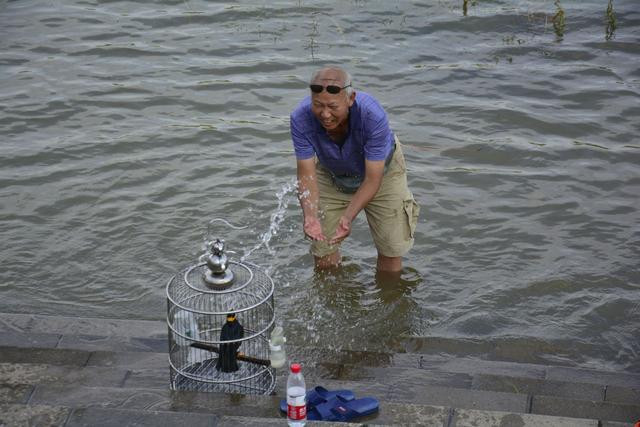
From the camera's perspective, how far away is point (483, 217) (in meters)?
10.1

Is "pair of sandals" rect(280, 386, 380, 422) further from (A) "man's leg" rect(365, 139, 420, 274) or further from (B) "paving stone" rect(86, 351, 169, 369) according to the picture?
(A) "man's leg" rect(365, 139, 420, 274)

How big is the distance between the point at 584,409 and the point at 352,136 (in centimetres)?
272

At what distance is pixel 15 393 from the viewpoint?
5.72 meters

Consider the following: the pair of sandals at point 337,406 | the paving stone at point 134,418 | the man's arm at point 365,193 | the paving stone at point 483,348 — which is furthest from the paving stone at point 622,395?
the paving stone at point 134,418

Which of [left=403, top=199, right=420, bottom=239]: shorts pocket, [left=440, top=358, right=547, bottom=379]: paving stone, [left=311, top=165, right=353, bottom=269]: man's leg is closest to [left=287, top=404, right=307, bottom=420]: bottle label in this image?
[left=440, top=358, right=547, bottom=379]: paving stone

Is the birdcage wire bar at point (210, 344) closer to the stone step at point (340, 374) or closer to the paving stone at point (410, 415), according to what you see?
the stone step at point (340, 374)

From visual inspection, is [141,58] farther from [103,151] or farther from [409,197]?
[409,197]

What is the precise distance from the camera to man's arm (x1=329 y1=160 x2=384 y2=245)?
7.22 m

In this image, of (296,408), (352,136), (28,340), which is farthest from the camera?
(352,136)

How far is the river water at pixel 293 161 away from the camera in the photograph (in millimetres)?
8406

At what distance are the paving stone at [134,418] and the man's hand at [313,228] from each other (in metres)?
2.58

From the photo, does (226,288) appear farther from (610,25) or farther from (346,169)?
(610,25)

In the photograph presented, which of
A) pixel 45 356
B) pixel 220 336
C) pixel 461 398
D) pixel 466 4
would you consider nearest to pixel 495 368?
pixel 461 398

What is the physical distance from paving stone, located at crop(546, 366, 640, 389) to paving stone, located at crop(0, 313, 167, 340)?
10.1 ft
